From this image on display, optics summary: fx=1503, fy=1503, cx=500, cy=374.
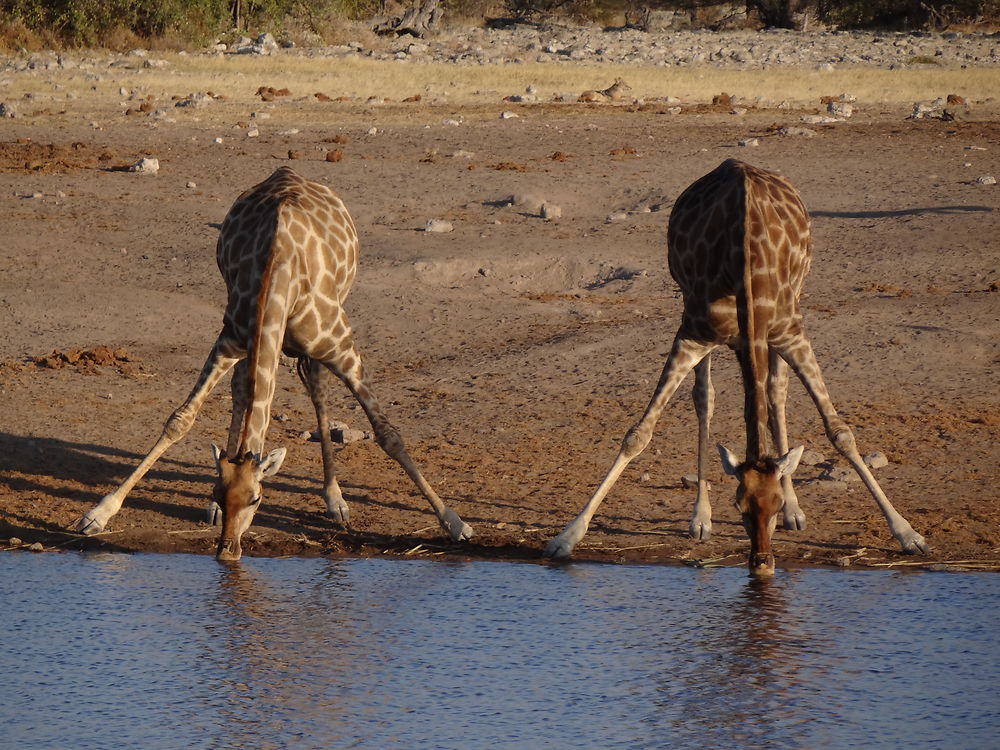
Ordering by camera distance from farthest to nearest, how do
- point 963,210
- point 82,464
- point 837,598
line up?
1. point 963,210
2. point 82,464
3. point 837,598

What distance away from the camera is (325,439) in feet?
28.9

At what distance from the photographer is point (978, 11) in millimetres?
47781

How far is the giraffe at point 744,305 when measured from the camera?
7477 millimetres

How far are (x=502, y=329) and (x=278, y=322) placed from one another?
528 cm

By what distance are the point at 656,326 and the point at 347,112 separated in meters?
12.2

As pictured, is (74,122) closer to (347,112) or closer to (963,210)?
(347,112)

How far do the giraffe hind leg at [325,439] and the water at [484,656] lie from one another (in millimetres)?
926

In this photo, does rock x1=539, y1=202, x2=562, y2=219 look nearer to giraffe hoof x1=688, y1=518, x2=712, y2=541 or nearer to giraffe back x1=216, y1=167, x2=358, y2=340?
giraffe back x1=216, y1=167, x2=358, y2=340

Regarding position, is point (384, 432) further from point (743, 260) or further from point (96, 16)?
point (96, 16)

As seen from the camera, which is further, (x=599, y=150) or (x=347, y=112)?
(x=347, y=112)

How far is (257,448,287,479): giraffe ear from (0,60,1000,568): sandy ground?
0.87 metres

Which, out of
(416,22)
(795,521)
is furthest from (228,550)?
(416,22)

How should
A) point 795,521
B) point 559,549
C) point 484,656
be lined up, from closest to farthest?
1. point 484,656
2. point 559,549
3. point 795,521

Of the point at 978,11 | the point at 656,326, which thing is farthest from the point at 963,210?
the point at 978,11
